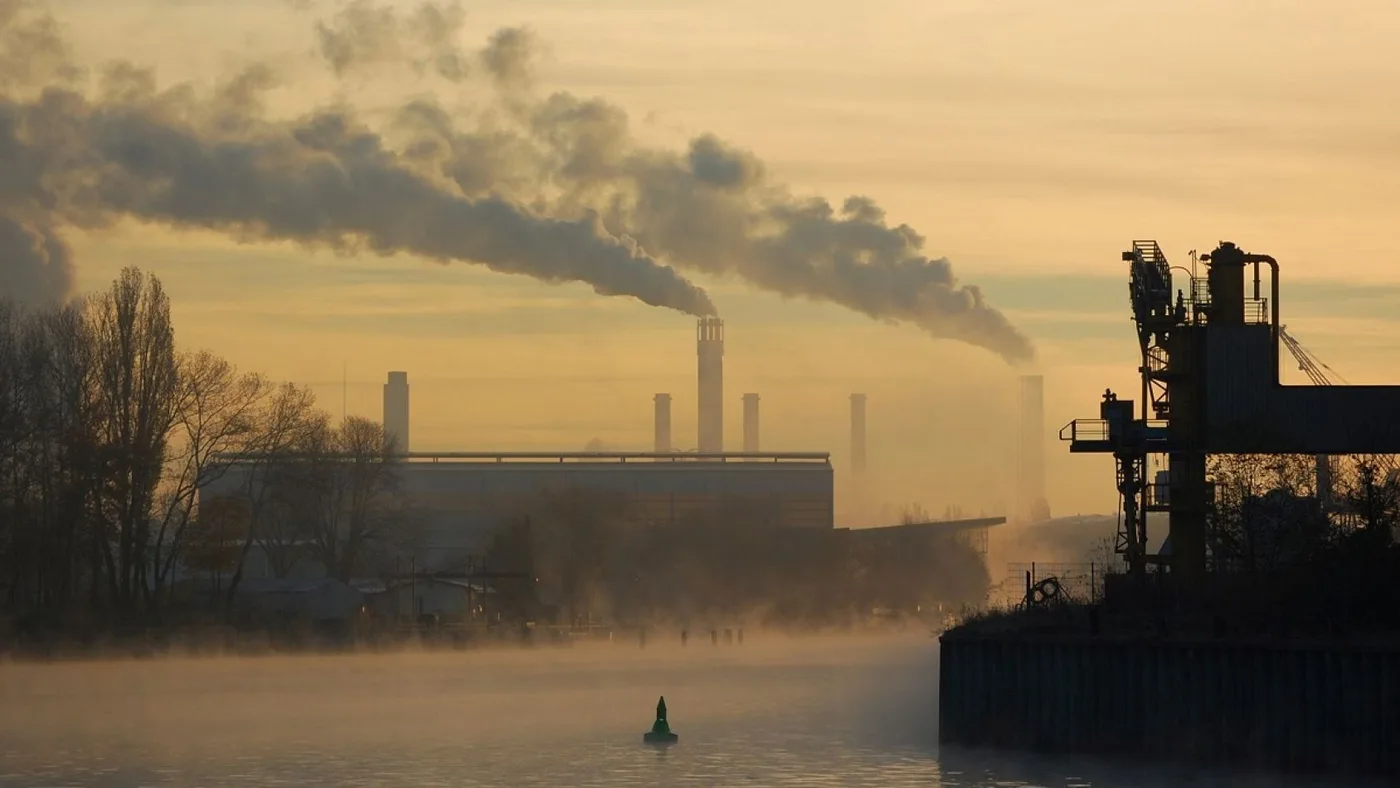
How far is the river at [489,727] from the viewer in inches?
2478

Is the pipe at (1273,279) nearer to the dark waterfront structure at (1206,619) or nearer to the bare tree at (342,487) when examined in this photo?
the dark waterfront structure at (1206,619)

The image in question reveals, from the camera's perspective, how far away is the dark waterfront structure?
57969 mm

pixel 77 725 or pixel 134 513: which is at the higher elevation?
pixel 134 513

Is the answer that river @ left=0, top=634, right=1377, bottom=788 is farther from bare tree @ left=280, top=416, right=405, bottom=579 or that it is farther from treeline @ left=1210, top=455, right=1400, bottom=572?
bare tree @ left=280, top=416, right=405, bottom=579

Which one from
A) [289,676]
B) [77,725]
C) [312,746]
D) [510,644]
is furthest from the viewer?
[510,644]

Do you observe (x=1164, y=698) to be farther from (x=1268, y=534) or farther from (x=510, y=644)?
(x=510, y=644)

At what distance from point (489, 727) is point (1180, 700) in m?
28.5

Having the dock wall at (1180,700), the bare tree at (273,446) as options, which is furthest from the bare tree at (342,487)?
the dock wall at (1180,700)

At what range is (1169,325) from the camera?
82125mm

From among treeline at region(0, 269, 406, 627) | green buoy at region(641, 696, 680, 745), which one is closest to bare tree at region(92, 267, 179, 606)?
treeline at region(0, 269, 406, 627)

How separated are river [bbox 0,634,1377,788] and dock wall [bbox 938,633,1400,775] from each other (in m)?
1.14

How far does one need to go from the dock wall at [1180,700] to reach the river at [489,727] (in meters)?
1.14

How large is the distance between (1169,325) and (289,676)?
171ft

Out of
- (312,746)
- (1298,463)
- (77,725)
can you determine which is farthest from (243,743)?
(1298,463)
